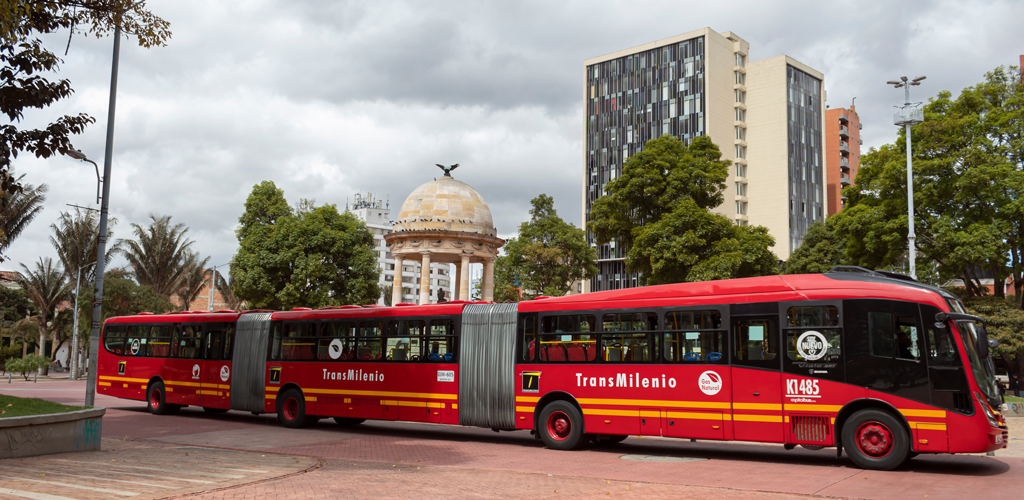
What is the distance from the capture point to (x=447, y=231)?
3791cm

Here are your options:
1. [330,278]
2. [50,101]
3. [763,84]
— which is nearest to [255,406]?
[50,101]

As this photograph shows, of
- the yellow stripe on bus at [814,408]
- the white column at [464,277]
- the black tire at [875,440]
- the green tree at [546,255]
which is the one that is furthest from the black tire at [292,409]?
the green tree at [546,255]

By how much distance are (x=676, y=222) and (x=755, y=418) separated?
19.3 meters

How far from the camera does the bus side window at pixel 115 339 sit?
25.1 meters

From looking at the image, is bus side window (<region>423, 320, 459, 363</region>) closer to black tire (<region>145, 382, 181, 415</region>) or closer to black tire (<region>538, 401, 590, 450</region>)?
black tire (<region>538, 401, 590, 450</region>)

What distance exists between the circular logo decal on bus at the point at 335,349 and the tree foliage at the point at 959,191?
891 inches

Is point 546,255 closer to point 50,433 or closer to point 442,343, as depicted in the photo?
point 442,343

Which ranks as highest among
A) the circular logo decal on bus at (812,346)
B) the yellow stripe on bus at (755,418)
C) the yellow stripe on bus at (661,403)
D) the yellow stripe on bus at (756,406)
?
the circular logo decal on bus at (812,346)

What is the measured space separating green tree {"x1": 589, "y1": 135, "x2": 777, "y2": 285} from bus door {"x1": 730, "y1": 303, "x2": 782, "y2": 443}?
58.9 ft

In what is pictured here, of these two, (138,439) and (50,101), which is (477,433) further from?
(50,101)

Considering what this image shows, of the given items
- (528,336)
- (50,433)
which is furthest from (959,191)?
(50,433)

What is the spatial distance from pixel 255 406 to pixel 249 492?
12190mm

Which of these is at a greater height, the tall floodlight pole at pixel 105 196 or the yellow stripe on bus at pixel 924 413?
the tall floodlight pole at pixel 105 196

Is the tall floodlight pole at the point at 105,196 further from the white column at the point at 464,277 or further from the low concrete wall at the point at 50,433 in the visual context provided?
the white column at the point at 464,277
